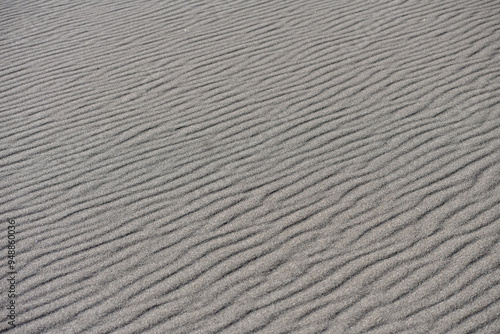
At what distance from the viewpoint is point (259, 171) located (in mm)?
4871

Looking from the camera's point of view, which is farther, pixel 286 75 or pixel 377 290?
pixel 286 75

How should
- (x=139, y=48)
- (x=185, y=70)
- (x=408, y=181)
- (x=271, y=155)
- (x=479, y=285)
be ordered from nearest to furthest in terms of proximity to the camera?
(x=479, y=285), (x=408, y=181), (x=271, y=155), (x=185, y=70), (x=139, y=48)

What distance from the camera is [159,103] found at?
5949 millimetres

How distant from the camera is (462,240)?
4.00 m

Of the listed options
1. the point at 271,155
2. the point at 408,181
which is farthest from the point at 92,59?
the point at 408,181

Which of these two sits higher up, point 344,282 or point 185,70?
point 185,70

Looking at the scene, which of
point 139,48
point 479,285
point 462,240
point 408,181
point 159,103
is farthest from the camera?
point 139,48

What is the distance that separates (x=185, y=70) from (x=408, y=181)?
3.06 m

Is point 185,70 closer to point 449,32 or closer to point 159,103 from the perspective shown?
point 159,103

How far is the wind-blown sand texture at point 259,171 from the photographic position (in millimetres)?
3703

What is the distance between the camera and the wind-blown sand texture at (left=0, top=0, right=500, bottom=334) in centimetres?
370

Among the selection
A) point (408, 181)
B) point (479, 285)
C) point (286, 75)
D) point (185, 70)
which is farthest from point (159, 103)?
point (479, 285)

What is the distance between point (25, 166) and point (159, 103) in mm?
1503

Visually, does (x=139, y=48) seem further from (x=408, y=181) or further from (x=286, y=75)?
(x=408, y=181)
